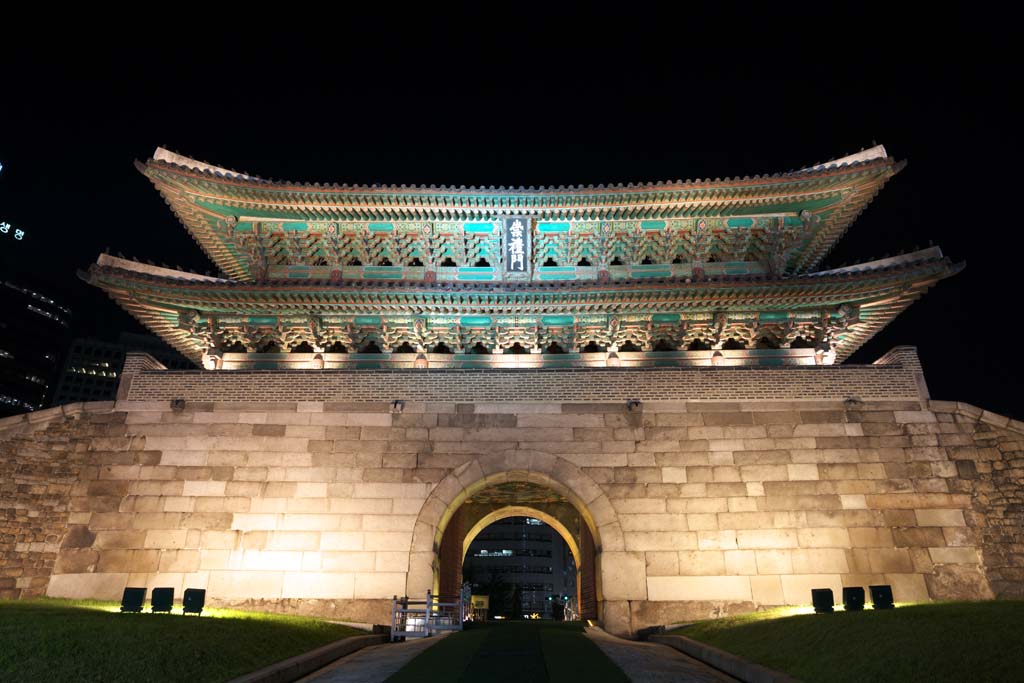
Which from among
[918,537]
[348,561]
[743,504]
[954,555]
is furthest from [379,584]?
[954,555]

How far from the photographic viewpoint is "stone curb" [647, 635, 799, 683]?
6.85 meters

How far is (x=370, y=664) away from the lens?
8.35m

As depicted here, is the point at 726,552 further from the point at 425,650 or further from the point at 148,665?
the point at 148,665

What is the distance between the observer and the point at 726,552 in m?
12.5

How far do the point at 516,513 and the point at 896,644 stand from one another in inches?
557

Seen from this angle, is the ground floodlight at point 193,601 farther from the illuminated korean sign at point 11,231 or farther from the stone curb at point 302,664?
the illuminated korean sign at point 11,231

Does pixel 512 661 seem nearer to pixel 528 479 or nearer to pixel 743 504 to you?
pixel 528 479

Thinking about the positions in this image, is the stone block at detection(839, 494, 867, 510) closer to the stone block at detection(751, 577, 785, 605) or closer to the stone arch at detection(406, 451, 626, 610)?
the stone block at detection(751, 577, 785, 605)

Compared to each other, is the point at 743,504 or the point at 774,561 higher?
the point at 743,504

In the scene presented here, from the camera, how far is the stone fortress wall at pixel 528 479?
12320mm

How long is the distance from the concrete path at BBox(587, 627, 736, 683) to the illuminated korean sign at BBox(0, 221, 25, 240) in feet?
235

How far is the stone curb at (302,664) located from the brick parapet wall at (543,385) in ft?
18.3

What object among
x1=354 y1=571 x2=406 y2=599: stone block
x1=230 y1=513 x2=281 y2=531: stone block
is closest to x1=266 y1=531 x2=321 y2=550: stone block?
x1=230 y1=513 x2=281 y2=531: stone block

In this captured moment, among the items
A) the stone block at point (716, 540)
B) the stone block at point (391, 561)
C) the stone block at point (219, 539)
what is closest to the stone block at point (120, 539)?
the stone block at point (219, 539)
